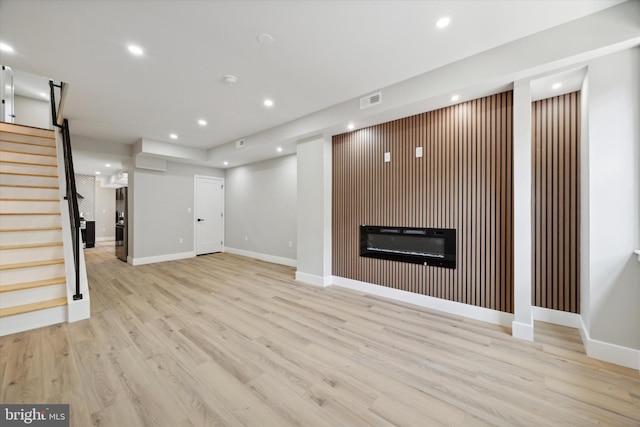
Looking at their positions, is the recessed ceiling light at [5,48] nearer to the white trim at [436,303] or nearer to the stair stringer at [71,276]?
the stair stringer at [71,276]

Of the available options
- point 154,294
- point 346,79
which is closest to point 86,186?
point 154,294

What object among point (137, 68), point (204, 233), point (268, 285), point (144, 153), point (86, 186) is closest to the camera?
point (137, 68)

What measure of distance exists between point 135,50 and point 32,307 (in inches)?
116

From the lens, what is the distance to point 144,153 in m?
5.58

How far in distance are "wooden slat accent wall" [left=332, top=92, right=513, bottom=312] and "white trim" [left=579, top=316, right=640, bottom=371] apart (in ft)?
2.17

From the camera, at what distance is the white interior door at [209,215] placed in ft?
22.9

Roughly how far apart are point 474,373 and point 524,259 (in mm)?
1293

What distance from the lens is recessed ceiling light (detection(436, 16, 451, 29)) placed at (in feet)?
6.73

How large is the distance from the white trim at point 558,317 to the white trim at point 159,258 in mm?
7127

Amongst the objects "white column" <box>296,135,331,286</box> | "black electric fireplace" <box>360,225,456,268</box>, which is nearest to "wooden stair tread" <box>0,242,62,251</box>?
"white column" <box>296,135,331,286</box>

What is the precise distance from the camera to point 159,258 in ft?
20.1

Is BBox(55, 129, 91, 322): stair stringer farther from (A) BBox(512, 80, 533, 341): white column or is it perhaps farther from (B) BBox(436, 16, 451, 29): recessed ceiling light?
(A) BBox(512, 80, 533, 341): white column

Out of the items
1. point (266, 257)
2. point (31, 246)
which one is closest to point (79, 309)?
point (31, 246)

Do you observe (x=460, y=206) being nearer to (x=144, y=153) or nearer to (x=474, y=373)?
(x=474, y=373)
